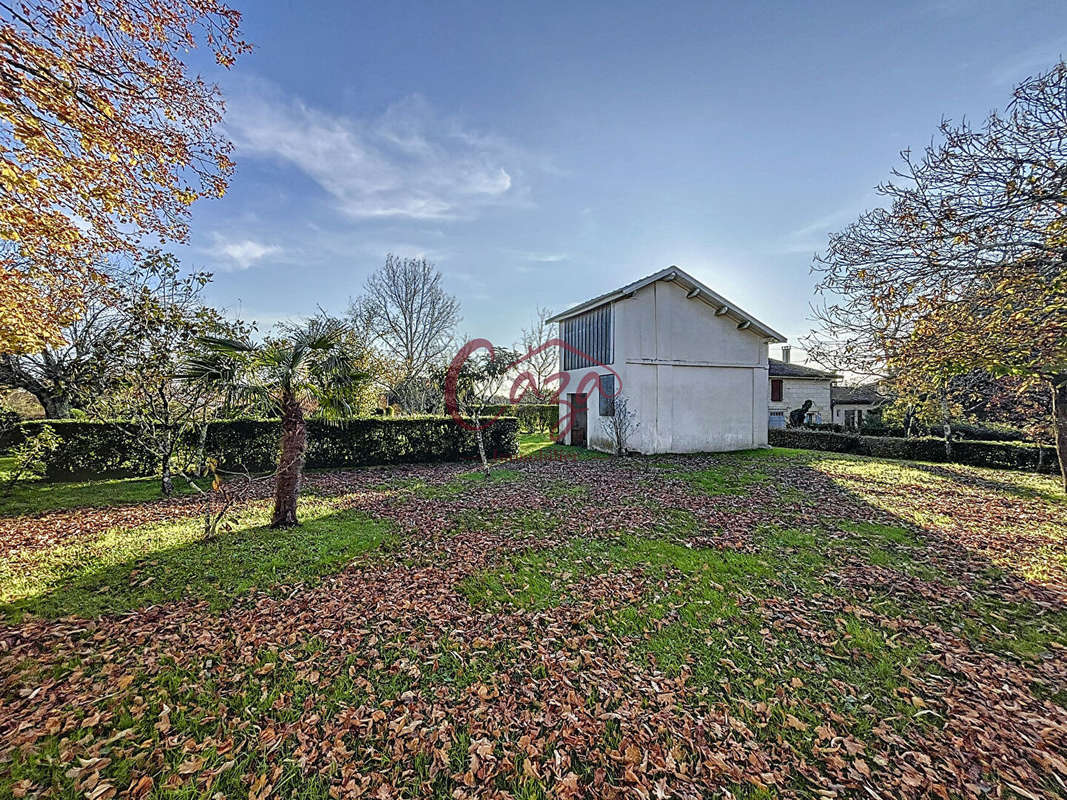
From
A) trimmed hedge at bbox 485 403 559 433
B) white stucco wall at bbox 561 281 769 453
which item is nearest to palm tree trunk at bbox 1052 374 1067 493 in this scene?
white stucco wall at bbox 561 281 769 453

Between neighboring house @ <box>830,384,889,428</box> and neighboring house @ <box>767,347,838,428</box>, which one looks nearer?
neighboring house @ <box>767,347,838,428</box>

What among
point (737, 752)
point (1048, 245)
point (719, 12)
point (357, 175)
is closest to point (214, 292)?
point (357, 175)

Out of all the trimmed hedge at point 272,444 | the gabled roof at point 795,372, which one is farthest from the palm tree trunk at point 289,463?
the gabled roof at point 795,372

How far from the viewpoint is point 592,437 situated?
53.3 feet

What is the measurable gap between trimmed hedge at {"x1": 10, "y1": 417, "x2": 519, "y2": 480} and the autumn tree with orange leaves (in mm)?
5094

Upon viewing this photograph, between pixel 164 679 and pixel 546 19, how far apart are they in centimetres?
1162

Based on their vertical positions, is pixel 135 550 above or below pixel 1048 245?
below

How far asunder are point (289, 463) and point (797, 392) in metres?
27.3

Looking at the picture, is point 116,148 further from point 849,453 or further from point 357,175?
point 849,453

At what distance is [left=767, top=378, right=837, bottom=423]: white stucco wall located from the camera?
24891 millimetres

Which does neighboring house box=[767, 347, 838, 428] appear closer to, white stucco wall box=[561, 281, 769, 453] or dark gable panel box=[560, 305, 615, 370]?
white stucco wall box=[561, 281, 769, 453]

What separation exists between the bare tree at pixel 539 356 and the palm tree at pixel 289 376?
18816 millimetres

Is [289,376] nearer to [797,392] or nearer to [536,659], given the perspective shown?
[536,659]

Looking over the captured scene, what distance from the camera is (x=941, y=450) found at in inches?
561
